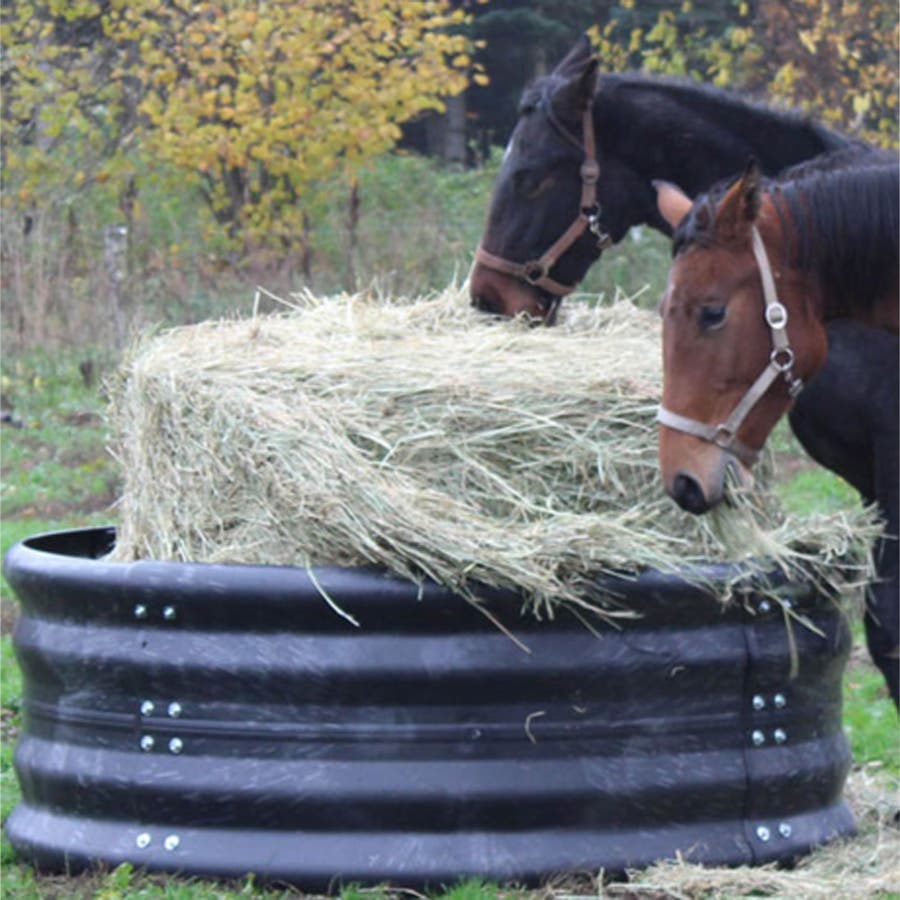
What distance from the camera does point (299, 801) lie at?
3.32 metres

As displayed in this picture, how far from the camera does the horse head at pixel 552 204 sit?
5.38 m

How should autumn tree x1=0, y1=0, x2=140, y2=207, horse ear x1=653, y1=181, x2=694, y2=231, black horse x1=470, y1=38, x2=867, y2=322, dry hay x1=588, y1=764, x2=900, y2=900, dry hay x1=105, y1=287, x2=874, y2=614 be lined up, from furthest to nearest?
autumn tree x1=0, y1=0, x2=140, y2=207, black horse x1=470, y1=38, x2=867, y2=322, horse ear x1=653, y1=181, x2=694, y2=231, dry hay x1=105, y1=287, x2=874, y2=614, dry hay x1=588, y1=764, x2=900, y2=900

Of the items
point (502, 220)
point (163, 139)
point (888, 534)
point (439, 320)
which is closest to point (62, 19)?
point (163, 139)

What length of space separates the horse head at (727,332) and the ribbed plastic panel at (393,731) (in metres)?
0.37

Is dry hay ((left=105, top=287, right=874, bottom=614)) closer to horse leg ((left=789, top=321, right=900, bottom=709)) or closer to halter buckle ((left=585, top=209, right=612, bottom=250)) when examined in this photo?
horse leg ((left=789, top=321, right=900, bottom=709))

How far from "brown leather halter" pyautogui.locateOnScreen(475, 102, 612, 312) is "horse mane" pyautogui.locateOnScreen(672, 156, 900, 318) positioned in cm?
162

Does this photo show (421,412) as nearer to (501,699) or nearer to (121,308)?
(501,699)

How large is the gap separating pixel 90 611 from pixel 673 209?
5.55ft

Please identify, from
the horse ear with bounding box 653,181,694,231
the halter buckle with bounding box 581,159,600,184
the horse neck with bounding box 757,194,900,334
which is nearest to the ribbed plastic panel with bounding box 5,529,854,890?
the horse neck with bounding box 757,194,900,334

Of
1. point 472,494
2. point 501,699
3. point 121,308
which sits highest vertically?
point 472,494

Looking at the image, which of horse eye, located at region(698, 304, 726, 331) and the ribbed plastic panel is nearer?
the ribbed plastic panel

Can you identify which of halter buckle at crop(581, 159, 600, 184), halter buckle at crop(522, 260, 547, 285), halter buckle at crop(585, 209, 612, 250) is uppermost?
halter buckle at crop(581, 159, 600, 184)

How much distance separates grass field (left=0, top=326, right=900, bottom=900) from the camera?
3340mm

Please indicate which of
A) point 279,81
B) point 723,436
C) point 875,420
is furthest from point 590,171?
point 279,81
